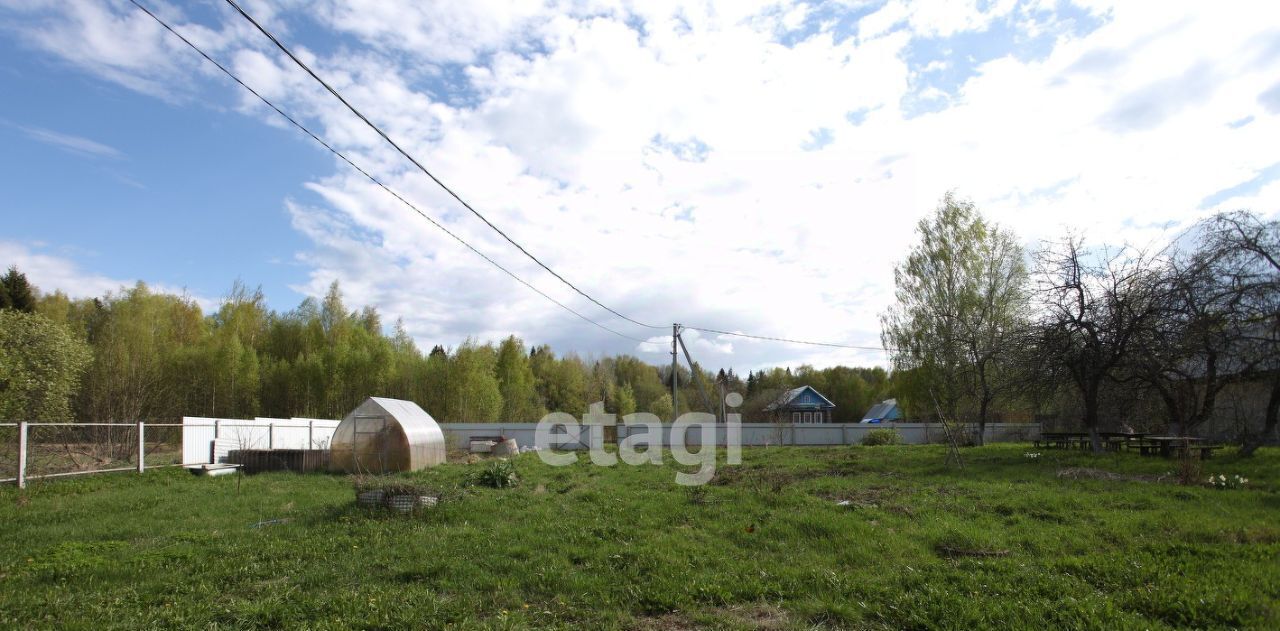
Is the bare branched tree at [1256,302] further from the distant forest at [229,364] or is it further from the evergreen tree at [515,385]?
the evergreen tree at [515,385]

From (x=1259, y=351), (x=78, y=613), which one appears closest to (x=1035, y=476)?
(x=1259, y=351)

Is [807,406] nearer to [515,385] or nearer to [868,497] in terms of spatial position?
[515,385]

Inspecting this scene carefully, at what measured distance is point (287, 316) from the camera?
115 feet

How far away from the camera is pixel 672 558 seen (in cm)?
685

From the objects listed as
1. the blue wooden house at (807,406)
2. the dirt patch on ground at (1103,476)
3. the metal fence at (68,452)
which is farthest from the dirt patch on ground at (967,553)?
the blue wooden house at (807,406)

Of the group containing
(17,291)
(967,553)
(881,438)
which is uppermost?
(17,291)

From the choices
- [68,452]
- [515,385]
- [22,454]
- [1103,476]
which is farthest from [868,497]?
[515,385]

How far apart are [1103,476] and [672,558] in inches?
378

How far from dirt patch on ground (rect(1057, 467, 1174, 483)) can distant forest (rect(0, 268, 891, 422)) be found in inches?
632

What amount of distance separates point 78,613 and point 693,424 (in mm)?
23066

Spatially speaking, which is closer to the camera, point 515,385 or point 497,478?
point 497,478

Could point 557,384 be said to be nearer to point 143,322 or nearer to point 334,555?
point 143,322

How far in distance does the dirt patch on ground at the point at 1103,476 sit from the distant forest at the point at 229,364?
632 inches

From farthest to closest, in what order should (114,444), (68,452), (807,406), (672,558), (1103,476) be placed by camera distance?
1. (807,406)
2. (114,444)
3. (68,452)
4. (1103,476)
5. (672,558)
